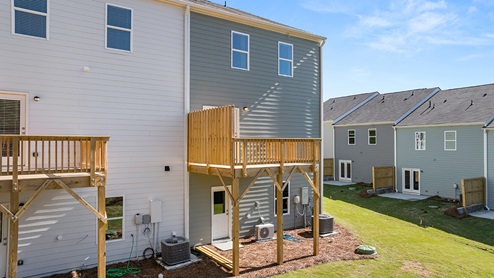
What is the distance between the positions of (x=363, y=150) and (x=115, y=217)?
69.1 ft

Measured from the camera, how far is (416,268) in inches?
352

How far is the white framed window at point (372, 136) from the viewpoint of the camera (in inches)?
961

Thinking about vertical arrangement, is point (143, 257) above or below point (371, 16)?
below

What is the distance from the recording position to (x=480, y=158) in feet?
58.3

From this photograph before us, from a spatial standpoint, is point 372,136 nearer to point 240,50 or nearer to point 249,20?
point 240,50

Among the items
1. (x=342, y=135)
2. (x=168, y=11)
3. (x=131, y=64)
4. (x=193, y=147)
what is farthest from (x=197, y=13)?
(x=342, y=135)

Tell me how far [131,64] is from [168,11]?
2.21m

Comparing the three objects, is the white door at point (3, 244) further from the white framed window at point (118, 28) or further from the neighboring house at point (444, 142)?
the neighboring house at point (444, 142)

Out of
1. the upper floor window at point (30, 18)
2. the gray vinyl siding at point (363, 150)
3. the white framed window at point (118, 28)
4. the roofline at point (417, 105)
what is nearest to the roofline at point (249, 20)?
the white framed window at point (118, 28)

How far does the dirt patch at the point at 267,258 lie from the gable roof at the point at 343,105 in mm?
18750

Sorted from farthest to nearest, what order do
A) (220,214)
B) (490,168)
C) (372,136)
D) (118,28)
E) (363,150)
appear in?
1. (363,150)
2. (372,136)
3. (490,168)
4. (220,214)
5. (118,28)

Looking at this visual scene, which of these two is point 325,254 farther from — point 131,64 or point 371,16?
point 371,16

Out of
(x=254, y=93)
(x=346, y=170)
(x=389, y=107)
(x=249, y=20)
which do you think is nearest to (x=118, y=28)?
(x=249, y=20)

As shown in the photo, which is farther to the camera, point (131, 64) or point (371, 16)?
point (371, 16)
